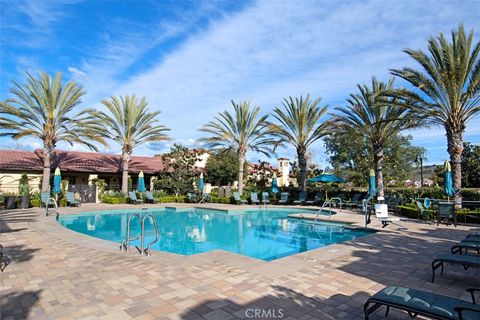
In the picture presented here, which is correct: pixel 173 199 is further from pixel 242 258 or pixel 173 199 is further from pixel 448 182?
pixel 242 258

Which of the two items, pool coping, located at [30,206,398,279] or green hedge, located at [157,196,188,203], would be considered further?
green hedge, located at [157,196,188,203]

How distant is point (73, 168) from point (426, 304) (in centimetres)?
2654

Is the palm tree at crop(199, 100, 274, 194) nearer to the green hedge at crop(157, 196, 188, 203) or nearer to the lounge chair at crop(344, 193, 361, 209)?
the green hedge at crop(157, 196, 188, 203)

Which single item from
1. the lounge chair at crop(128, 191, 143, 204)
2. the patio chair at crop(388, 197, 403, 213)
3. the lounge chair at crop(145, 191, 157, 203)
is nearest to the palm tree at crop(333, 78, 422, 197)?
the patio chair at crop(388, 197, 403, 213)

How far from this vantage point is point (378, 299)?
143 inches

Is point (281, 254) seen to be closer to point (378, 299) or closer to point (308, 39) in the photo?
point (378, 299)

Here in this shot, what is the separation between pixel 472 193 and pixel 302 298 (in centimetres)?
2081

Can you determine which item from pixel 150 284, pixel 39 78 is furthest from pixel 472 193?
pixel 39 78

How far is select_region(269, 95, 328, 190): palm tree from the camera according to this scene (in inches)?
870

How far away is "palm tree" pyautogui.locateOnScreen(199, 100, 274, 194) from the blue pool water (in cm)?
694

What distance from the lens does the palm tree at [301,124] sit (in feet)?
72.5
